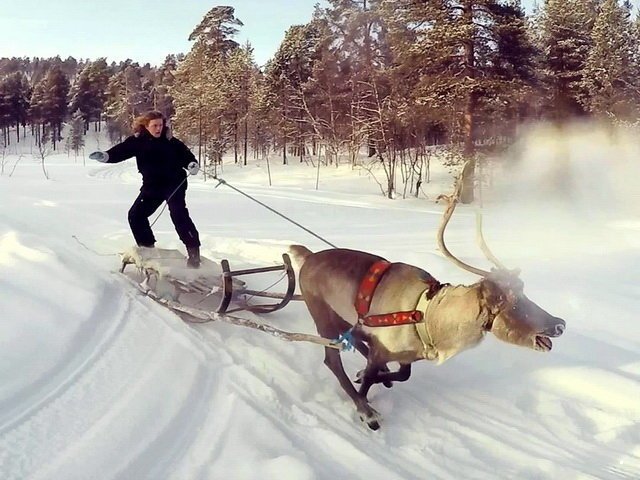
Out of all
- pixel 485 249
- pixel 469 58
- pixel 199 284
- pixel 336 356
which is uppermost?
pixel 469 58

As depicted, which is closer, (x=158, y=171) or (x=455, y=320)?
(x=455, y=320)

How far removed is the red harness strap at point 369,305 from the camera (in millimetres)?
3867

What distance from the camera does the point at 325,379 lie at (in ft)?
15.3

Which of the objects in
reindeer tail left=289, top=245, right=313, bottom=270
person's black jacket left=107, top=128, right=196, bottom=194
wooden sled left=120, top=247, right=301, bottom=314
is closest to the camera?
reindeer tail left=289, top=245, right=313, bottom=270

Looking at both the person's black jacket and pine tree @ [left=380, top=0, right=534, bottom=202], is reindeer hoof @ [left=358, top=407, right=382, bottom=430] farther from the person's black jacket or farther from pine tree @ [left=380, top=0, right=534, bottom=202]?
pine tree @ [left=380, top=0, right=534, bottom=202]

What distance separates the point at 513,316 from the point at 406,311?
0.75 metres

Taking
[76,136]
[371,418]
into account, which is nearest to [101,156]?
[371,418]

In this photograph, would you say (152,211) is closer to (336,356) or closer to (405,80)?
(336,356)

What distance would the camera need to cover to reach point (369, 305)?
417 centimetres

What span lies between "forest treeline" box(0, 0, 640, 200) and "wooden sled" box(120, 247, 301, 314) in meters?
5.20

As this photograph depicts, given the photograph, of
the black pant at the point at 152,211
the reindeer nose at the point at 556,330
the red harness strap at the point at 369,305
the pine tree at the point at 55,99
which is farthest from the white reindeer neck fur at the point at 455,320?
the pine tree at the point at 55,99

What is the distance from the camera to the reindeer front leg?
3.95 metres

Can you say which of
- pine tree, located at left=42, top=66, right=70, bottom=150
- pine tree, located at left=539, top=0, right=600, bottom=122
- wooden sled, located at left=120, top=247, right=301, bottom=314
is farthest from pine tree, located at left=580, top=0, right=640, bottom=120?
pine tree, located at left=42, top=66, right=70, bottom=150

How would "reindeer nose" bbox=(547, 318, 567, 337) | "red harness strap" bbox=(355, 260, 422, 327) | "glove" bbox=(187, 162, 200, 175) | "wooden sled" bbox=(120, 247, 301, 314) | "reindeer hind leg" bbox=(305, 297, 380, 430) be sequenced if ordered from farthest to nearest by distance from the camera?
"glove" bbox=(187, 162, 200, 175) → "wooden sled" bbox=(120, 247, 301, 314) → "reindeer hind leg" bbox=(305, 297, 380, 430) → "red harness strap" bbox=(355, 260, 422, 327) → "reindeer nose" bbox=(547, 318, 567, 337)
